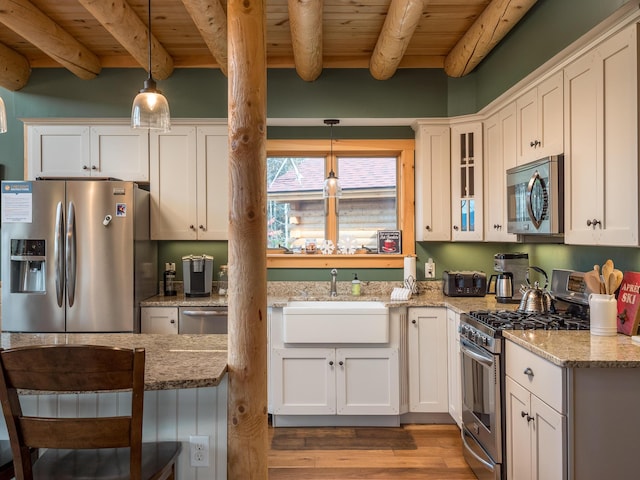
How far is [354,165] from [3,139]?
9.96ft

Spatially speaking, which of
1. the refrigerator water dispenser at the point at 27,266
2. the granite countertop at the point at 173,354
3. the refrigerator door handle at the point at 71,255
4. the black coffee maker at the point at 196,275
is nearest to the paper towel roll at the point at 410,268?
the black coffee maker at the point at 196,275

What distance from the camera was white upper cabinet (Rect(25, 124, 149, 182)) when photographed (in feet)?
12.5

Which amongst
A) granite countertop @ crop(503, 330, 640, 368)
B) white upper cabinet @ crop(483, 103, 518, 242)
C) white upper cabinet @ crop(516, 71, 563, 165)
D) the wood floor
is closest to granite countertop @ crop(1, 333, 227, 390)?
the wood floor

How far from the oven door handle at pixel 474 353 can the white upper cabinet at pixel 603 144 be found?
770mm

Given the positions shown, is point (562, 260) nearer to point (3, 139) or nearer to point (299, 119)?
point (299, 119)

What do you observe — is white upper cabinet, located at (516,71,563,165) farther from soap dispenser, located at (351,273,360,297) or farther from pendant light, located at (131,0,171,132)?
pendant light, located at (131,0,171,132)

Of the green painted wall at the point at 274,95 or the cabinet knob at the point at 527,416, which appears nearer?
the cabinet knob at the point at 527,416

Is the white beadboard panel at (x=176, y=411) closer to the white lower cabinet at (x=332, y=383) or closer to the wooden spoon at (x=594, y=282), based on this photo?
the white lower cabinet at (x=332, y=383)

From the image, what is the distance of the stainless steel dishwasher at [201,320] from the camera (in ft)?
11.4

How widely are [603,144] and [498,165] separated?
50.5 inches

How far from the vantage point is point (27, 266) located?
3.38m

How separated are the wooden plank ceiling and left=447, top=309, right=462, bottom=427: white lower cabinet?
1941 millimetres

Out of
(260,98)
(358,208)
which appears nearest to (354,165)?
(358,208)

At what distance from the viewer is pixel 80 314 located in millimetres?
3354
